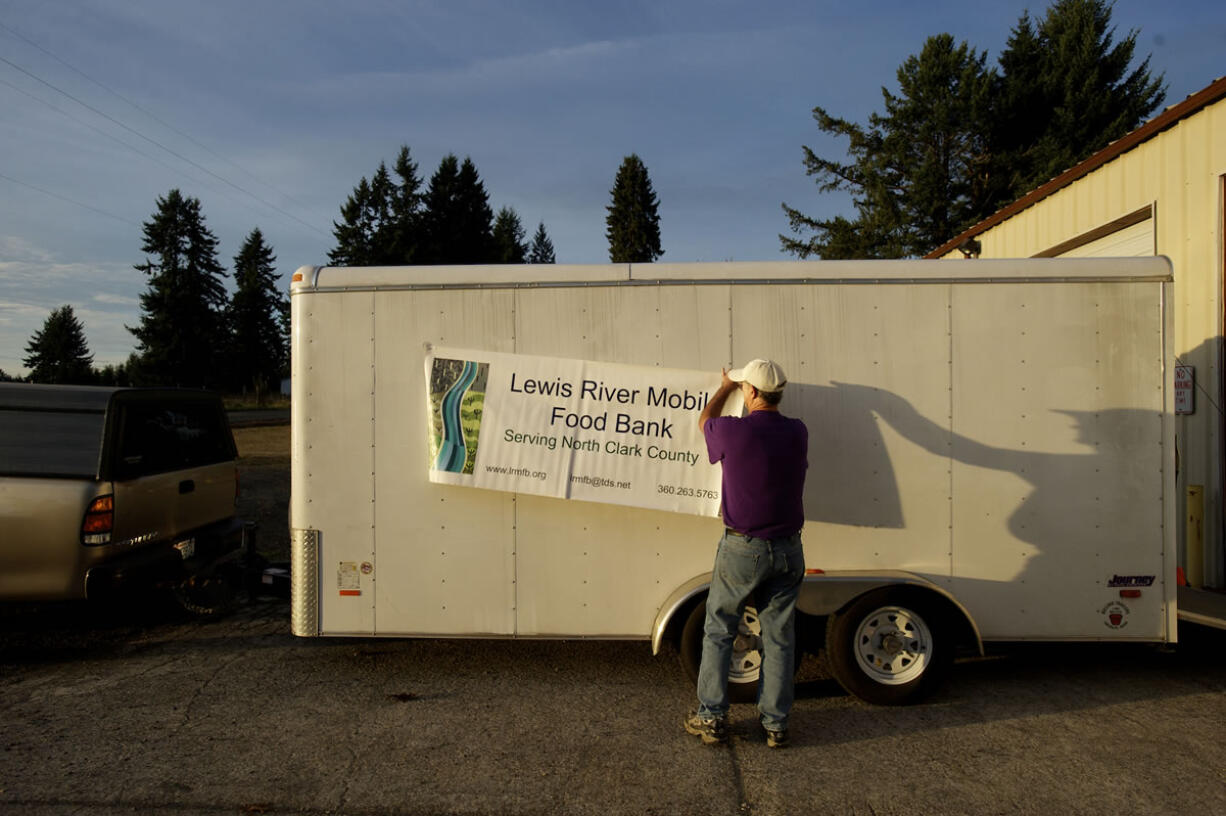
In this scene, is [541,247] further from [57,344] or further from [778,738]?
[778,738]

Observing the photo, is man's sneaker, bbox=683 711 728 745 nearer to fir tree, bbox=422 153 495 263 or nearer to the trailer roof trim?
the trailer roof trim

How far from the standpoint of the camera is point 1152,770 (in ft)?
11.7

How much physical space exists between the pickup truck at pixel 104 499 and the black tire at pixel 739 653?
357 cm

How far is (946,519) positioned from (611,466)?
6.42ft

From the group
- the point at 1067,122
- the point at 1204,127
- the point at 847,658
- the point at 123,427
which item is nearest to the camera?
the point at 847,658

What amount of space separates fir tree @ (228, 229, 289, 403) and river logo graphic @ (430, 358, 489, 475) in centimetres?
6753

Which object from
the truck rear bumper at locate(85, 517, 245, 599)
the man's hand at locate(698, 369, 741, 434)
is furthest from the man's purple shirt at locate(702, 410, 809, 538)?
the truck rear bumper at locate(85, 517, 245, 599)

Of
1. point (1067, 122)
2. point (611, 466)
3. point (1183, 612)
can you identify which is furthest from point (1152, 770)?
point (1067, 122)

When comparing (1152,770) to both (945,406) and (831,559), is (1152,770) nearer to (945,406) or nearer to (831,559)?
(831,559)

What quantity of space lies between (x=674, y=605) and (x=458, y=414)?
1.66 meters

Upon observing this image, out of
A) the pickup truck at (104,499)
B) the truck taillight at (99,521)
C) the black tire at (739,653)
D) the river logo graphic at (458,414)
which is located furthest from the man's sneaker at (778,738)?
the truck taillight at (99,521)

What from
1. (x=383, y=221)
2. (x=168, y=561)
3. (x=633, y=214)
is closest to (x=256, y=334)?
(x=383, y=221)

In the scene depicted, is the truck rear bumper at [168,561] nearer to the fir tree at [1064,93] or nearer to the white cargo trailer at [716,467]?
the white cargo trailer at [716,467]

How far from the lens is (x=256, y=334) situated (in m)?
70.2
